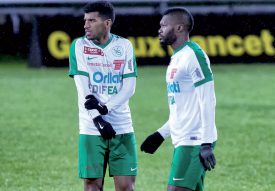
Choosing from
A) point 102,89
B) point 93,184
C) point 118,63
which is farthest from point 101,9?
point 93,184

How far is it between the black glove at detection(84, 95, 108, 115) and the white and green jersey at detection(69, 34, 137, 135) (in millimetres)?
121

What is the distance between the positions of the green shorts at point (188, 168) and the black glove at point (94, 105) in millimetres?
943

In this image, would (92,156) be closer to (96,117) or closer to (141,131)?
(96,117)

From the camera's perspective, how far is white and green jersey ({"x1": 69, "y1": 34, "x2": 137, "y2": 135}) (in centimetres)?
882

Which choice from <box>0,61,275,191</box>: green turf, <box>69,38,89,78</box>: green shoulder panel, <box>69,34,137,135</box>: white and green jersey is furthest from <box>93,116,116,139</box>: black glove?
<box>0,61,275,191</box>: green turf

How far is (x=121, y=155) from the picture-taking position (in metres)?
8.94

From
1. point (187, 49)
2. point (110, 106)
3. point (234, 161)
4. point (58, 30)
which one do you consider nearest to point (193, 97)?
point (187, 49)

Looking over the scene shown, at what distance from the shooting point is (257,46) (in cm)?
3244

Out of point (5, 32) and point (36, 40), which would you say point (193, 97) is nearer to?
point (36, 40)

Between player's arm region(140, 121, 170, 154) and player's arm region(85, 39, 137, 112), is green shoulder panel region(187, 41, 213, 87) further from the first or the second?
player's arm region(85, 39, 137, 112)

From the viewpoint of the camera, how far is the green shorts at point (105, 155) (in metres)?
8.84

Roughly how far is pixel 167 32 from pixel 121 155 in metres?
1.41

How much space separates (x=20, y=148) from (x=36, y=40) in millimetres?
16807

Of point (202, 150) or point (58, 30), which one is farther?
point (58, 30)
